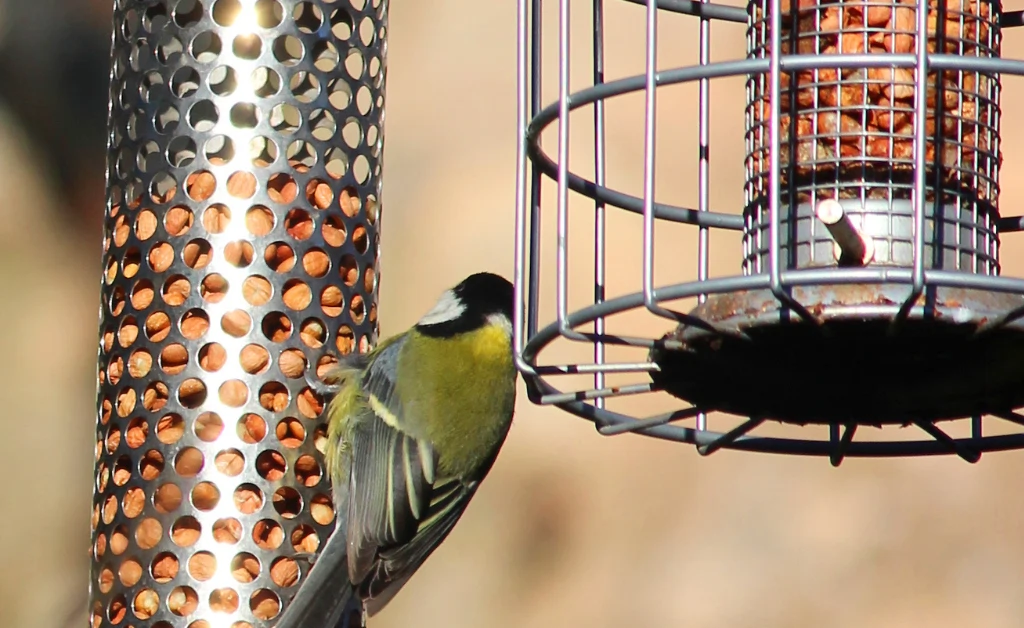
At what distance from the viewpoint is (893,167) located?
2424 mm

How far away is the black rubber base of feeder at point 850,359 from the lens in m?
2.18

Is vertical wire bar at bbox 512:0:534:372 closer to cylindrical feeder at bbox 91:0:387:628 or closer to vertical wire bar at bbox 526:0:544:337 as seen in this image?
vertical wire bar at bbox 526:0:544:337

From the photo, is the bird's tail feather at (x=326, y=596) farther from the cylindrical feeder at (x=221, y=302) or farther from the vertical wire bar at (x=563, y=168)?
the vertical wire bar at (x=563, y=168)

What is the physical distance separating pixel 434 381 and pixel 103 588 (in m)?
0.88

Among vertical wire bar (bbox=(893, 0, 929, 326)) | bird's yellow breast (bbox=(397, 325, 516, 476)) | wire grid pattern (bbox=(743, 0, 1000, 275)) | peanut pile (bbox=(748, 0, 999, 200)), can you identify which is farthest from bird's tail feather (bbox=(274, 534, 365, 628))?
vertical wire bar (bbox=(893, 0, 929, 326))

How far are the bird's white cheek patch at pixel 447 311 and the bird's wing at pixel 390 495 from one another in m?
Result: 0.19

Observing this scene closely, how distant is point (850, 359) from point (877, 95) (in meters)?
0.41

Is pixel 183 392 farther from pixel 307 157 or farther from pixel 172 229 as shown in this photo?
pixel 307 157

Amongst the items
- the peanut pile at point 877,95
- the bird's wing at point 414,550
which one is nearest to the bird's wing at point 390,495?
the bird's wing at point 414,550

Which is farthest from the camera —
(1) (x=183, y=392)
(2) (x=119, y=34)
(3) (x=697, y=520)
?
(3) (x=697, y=520)

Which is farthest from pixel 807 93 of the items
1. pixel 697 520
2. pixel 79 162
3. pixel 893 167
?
pixel 79 162

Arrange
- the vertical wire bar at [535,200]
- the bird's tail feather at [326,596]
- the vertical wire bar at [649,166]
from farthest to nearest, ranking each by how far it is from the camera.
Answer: the bird's tail feather at [326,596], the vertical wire bar at [535,200], the vertical wire bar at [649,166]

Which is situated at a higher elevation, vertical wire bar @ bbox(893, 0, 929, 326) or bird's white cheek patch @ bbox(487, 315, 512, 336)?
vertical wire bar @ bbox(893, 0, 929, 326)

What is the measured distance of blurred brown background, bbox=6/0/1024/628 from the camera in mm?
5258
